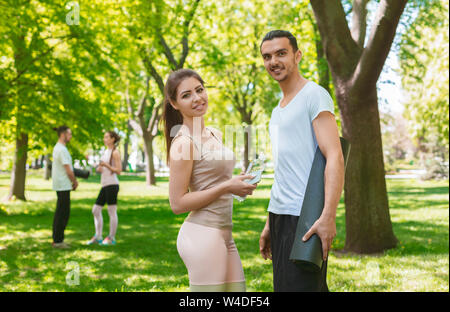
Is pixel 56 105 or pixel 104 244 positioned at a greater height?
pixel 56 105

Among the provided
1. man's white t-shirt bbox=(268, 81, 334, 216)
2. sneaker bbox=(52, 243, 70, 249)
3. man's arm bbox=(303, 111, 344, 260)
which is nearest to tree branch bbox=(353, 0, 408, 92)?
man's white t-shirt bbox=(268, 81, 334, 216)

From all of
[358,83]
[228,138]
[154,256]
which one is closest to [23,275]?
[154,256]

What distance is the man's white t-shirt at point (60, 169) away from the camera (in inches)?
324

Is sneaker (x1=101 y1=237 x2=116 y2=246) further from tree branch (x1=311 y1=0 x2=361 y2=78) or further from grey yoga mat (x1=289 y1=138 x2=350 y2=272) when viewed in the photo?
grey yoga mat (x1=289 y1=138 x2=350 y2=272)

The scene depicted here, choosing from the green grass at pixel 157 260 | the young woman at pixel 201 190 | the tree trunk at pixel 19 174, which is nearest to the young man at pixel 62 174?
the green grass at pixel 157 260

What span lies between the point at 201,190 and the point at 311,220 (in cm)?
62

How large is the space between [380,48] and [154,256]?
16.8 ft

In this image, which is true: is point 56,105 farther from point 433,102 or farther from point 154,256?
point 433,102

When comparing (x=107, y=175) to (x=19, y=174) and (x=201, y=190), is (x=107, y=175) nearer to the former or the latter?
(x=201, y=190)

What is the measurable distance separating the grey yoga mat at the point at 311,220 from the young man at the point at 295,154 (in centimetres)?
3

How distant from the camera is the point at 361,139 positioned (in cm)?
768

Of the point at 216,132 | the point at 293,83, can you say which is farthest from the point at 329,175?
the point at 216,132
